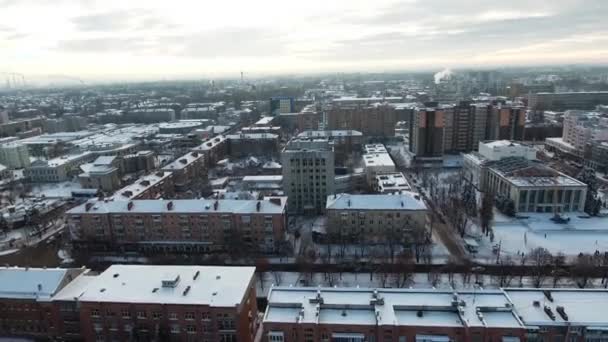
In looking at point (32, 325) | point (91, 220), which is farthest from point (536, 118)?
point (32, 325)

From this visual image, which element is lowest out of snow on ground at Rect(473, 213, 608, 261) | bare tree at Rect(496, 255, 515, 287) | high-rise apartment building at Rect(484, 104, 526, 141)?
snow on ground at Rect(473, 213, 608, 261)

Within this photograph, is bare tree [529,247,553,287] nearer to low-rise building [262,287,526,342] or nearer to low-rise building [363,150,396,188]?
low-rise building [262,287,526,342]

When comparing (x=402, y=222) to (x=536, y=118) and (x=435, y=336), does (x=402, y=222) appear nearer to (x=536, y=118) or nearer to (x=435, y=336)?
(x=435, y=336)

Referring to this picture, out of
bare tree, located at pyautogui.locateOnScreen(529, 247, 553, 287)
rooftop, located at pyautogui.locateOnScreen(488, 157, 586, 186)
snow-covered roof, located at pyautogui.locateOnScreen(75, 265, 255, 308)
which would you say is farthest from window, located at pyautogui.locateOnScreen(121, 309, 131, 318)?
rooftop, located at pyautogui.locateOnScreen(488, 157, 586, 186)

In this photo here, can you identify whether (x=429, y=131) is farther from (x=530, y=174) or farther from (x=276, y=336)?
(x=276, y=336)

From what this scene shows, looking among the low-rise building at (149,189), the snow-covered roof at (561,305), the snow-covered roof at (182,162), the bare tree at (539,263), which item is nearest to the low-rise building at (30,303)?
the low-rise building at (149,189)

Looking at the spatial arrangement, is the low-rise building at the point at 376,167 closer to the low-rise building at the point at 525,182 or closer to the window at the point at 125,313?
the low-rise building at the point at 525,182
